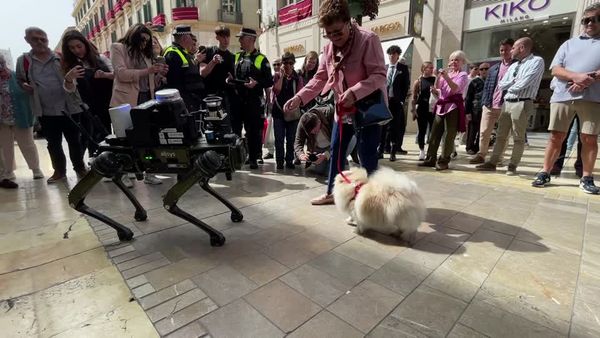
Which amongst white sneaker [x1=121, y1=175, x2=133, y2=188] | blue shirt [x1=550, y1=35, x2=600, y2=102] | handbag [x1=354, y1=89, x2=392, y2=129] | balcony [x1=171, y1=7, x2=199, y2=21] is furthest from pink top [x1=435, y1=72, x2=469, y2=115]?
balcony [x1=171, y1=7, x2=199, y2=21]

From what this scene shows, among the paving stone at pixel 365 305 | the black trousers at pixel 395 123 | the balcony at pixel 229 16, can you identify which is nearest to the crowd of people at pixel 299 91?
the black trousers at pixel 395 123

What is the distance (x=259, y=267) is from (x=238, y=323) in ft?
1.66

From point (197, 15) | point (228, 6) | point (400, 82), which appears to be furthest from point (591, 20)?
point (228, 6)

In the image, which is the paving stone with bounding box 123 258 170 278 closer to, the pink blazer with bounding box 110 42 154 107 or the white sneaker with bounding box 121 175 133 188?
the white sneaker with bounding box 121 175 133 188

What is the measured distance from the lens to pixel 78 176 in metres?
4.38

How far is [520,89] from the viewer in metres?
4.16

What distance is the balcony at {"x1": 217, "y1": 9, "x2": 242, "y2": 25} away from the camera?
21.0 m

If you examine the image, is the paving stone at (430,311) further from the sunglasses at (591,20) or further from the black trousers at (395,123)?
the black trousers at (395,123)

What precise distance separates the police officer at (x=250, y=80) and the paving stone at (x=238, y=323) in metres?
3.39

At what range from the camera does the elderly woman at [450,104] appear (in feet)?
14.3

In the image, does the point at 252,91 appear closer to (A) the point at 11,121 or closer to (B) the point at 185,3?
(A) the point at 11,121

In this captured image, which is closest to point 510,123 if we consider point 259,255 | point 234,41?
point 259,255

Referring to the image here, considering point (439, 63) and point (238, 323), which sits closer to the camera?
point (238, 323)

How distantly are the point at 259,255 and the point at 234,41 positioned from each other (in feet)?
73.4
